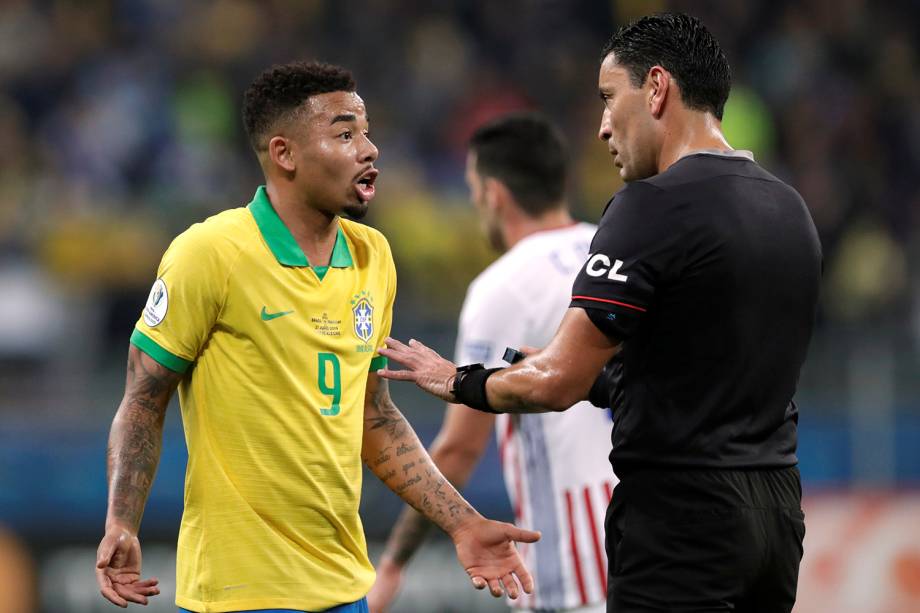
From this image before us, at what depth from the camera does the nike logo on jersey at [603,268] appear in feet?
12.2

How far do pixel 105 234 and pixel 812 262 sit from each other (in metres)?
7.72

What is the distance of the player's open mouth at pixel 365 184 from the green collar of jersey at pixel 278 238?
0.62 feet

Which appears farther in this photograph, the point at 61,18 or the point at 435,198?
the point at 61,18

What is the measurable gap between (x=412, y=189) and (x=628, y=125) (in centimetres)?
833

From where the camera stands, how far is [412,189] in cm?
1227

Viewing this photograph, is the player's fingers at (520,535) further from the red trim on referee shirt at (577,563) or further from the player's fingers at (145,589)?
the red trim on referee shirt at (577,563)

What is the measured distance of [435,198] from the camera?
12.3 m

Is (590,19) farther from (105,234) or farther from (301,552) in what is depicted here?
(301,552)

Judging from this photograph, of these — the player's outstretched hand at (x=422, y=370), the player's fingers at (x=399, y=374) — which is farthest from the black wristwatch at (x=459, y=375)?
the player's fingers at (x=399, y=374)

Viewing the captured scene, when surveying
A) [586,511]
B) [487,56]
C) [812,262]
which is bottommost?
[586,511]

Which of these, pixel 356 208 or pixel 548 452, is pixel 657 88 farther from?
pixel 548 452

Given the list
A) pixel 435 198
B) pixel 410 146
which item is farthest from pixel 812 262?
pixel 410 146

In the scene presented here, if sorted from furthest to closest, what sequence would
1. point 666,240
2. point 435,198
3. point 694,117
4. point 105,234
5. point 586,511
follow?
point 435,198, point 105,234, point 586,511, point 694,117, point 666,240

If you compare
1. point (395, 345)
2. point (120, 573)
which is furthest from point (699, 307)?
point (120, 573)
